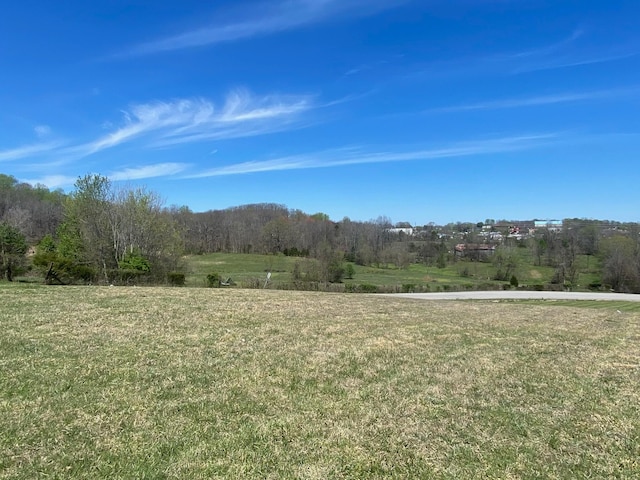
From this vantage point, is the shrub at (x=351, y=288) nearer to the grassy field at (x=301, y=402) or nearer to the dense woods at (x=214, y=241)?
the dense woods at (x=214, y=241)

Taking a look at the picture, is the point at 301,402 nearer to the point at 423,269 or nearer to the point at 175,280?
the point at 175,280

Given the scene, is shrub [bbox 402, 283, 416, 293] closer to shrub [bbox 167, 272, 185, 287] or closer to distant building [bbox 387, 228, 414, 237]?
shrub [bbox 167, 272, 185, 287]

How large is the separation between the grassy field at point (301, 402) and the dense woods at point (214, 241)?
43.4 feet

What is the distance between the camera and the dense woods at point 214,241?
2391cm

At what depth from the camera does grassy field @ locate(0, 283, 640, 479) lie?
332 cm

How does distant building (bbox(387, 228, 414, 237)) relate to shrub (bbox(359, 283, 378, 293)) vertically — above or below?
above

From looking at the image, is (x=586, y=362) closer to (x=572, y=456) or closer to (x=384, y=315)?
(x=572, y=456)

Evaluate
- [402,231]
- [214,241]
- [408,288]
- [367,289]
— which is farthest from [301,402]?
[402,231]

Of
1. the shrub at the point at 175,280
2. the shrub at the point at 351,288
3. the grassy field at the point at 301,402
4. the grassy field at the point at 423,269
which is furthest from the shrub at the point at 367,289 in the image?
the grassy field at the point at 301,402

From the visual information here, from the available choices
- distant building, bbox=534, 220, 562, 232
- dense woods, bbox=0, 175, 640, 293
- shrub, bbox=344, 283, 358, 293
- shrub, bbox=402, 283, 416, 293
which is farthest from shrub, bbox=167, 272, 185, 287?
distant building, bbox=534, 220, 562, 232

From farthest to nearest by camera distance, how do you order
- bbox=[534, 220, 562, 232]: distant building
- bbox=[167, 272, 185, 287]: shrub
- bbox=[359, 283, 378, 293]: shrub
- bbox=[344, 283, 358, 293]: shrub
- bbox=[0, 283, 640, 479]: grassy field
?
bbox=[534, 220, 562, 232]: distant building, bbox=[359, 283, 378, 293]: shrub, bbox=[344, 283, 358, 293]: shrub, bbox=[167, 272, 185, 287]: shrub, bbox=[0, 283, 640, 479]: grassy field

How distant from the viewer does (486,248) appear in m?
81.4

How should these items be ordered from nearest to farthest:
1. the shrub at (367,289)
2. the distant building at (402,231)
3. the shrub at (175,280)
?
the shrub at (175,280), the shrub at (367,289), the distant building at (402,231)

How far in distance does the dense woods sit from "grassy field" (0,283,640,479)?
13.2m
